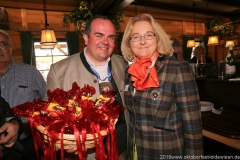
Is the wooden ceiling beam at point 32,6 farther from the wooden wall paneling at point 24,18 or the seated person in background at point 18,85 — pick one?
the seated person in background at point 18,85

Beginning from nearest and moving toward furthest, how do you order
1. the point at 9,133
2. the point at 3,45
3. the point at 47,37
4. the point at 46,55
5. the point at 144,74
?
1. the point at 144,74
2. the point at 9,133
3. the point at 3,45
4. the point at 47,37
5. the point at 46,55

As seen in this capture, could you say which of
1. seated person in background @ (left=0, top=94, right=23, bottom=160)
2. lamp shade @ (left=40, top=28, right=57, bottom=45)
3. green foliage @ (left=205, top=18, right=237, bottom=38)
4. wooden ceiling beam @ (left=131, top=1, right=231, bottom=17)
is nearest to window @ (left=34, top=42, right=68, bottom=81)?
lamp shade @ (left=40, top=28, right=57, bottom=45)

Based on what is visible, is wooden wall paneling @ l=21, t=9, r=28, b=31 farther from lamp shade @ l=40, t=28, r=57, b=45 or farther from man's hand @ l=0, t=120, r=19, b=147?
man's hand @ l=0, t=120, r=19, b=147

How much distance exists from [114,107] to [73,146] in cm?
31

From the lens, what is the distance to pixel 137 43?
1462mm

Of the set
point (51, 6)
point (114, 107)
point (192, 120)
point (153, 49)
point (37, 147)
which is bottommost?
point (37, 147)

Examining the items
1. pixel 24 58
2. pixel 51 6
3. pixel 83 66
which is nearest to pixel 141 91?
pixel 83 66

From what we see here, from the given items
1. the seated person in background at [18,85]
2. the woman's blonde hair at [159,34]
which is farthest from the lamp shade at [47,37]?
the woman's blonde hair at [159,34]

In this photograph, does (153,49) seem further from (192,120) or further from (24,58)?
(24,58)

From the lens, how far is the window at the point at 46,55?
21.1ft

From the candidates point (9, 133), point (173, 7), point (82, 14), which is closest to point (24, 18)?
point (82, 14)

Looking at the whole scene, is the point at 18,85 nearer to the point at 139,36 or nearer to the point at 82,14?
the point at 139,36

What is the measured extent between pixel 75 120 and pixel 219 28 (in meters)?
9.77

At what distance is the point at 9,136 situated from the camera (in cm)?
148
